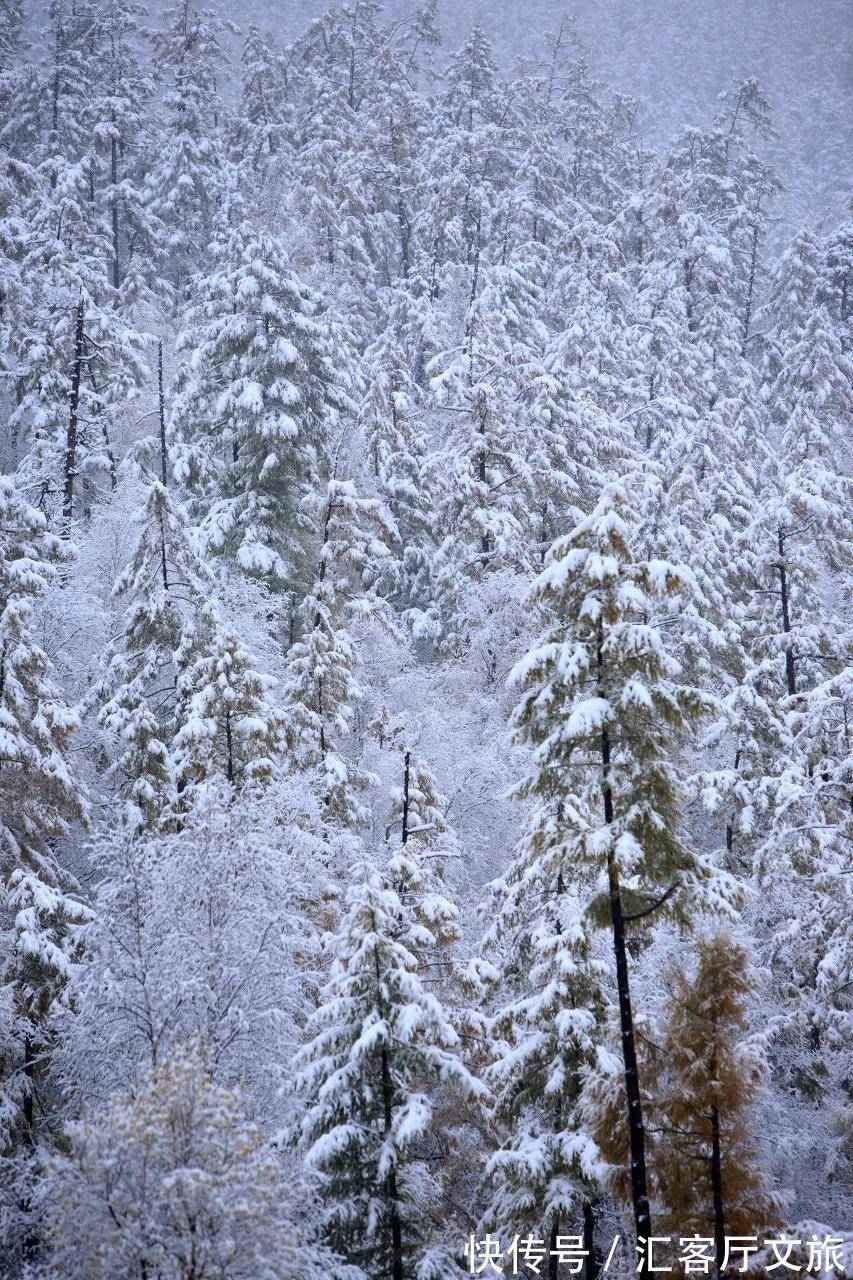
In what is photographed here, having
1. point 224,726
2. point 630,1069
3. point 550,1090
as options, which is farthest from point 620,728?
point 224,726

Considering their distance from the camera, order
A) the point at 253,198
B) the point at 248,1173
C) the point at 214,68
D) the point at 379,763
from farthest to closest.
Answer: the point at 214,68 < the point at 253,198 < the point at 379,763 < the point at 248,1173

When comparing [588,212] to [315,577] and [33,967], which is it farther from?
[33,967]

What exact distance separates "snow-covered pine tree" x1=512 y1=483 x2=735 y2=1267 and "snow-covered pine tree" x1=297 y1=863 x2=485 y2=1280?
259 centimetres

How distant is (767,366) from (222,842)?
4264 centimetres

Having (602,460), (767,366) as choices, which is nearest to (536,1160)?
(602,460)

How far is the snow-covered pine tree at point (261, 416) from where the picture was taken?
26766 millimetres

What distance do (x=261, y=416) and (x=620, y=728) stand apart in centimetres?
1840

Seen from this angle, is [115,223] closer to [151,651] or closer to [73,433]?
[73,433]

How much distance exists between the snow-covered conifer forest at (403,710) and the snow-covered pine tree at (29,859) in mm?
113

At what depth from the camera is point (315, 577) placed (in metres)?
27.5

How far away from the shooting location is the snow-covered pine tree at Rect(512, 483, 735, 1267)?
11.5 metres

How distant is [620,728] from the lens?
12125 mm

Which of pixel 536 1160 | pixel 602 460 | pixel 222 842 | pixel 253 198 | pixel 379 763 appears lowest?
pixel 536 1160

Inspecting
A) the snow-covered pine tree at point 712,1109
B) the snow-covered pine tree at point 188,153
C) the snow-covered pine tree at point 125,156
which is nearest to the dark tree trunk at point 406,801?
the snow-covered pine tree at point 712,1109
